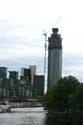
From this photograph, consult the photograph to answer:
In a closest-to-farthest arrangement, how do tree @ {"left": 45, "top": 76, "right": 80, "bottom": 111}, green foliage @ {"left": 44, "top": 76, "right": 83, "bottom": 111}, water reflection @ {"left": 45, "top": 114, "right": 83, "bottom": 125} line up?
water reflection @ {"left": 45, "top": 114, "right": 83, "bottom": 125} < green foliage @ {"left": 44, "top": 76, "right": 83, "bottom": 111} < tree @ {"left": 45, "top": 76, "right": 80, "bottom": 111}

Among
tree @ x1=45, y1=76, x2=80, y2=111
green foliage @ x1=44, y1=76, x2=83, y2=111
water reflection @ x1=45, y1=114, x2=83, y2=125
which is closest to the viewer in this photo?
water reflection @ x1=45, y1=114, x2=83, y2=125

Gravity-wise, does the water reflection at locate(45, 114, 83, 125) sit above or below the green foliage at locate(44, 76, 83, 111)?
below

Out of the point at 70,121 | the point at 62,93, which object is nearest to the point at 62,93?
the point at 62,93

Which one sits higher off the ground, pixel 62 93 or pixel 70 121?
pixel 62 93

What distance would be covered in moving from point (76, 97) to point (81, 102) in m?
2.68

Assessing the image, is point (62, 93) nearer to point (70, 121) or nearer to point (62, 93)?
point (62, 93)

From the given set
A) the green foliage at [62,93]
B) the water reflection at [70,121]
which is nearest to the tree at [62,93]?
the green foliage at [62,93]

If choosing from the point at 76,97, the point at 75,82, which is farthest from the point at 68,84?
the point at 76,97

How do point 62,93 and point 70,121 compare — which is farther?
point 62,93

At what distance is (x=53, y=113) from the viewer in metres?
168

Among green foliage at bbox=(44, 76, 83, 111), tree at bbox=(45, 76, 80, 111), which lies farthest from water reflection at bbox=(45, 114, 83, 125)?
tree at bbox=(45, 76, 80, 111)

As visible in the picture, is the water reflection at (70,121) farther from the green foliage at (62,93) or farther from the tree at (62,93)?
the tree at (62,93)

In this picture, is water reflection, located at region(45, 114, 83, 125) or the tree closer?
water reflection, located at region(45, 114, 83, 125)

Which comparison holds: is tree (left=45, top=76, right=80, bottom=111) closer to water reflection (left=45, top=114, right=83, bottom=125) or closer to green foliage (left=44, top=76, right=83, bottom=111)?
green foliage (left=44, top=76, right=83, bottom=111)
